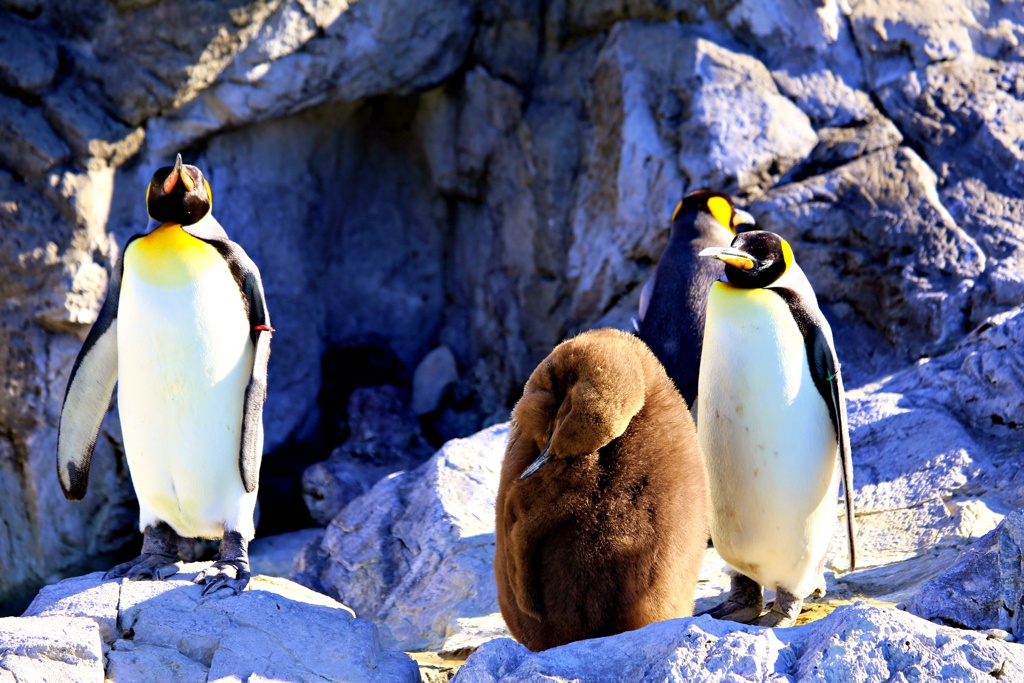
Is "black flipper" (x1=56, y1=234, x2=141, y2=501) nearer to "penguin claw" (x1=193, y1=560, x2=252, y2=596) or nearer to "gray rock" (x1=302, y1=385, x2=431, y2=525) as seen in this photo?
"penguin claw" (x1=193, y1=560, x2=252, y2=596)

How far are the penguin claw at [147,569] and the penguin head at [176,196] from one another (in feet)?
4.01

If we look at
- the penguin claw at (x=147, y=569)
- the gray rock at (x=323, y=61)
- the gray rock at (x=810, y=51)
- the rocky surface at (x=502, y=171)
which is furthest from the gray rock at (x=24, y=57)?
the gray rock at (x=810, y=51)

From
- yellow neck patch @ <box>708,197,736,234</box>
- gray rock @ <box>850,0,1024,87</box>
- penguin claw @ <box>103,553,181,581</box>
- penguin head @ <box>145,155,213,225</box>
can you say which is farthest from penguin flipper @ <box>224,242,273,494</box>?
gray rock @ <box>850,0,1024,87</box>

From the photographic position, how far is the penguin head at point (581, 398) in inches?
107

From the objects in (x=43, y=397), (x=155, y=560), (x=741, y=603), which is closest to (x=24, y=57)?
(x=43, y=397)

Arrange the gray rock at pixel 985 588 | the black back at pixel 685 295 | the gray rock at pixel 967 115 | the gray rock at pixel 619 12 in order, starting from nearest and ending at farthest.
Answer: the gray rock at pixel 985 588, the black back at pixel 685 295, the gray rock at pixel 967 115, the gray rock at pixel 619 12

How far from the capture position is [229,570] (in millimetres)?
3609

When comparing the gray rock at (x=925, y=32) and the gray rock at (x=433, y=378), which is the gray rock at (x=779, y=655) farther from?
the gray rock at (x=433, y=378)

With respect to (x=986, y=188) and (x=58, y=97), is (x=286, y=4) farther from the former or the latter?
(x=986, y=188)

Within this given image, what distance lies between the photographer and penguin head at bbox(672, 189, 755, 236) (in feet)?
19.0

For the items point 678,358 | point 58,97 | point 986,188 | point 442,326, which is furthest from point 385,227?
point 986,188

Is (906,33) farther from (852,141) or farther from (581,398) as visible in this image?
(581,398)

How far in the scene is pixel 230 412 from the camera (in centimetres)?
383

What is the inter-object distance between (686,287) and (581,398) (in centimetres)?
283
